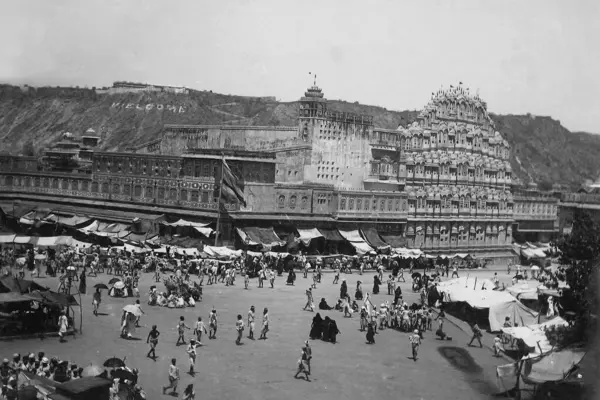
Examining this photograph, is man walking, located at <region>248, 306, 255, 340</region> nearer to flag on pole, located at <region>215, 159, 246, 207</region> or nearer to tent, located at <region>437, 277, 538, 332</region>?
tent, located at <region>437, 277, 538, 332</region>

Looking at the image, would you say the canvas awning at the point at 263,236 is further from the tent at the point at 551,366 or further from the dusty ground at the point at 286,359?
the tent at the point at 551,366

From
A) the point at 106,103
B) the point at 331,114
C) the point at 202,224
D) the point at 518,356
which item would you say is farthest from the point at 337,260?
the point at 106,103

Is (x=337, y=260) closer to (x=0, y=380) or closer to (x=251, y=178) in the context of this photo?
(x=251, y=178)

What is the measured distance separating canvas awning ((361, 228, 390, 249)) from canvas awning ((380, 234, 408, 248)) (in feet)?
2.77

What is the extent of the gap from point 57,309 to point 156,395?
8.78 meters

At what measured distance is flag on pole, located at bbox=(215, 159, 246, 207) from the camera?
2345 inches

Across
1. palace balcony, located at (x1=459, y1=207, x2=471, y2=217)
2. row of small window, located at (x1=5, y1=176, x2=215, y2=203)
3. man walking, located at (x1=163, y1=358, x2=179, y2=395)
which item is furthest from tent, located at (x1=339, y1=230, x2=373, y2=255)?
man walking, located at (x1=163, y1=358, x2=179, y2=395)

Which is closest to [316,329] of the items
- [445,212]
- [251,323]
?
[251,323]

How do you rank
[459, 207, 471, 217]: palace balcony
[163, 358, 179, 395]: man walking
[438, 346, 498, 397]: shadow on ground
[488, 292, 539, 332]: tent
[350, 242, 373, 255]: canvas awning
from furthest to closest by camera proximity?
[459, 207, 471, 217]: palace balcony
[350, 242, 373, 255]: canvas awning
[488, 292, 539, 332]: tent
[438, 346, 498, 397]: shadow on ground
[163, 358, 179, 395]: man walking

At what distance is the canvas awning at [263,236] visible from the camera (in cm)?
6000

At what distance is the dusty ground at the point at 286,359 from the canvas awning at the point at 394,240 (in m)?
26.8

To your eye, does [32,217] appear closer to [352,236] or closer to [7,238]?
[7,238]

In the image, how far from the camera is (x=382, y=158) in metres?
76.1

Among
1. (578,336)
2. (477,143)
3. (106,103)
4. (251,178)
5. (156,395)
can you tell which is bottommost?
(156,395)
